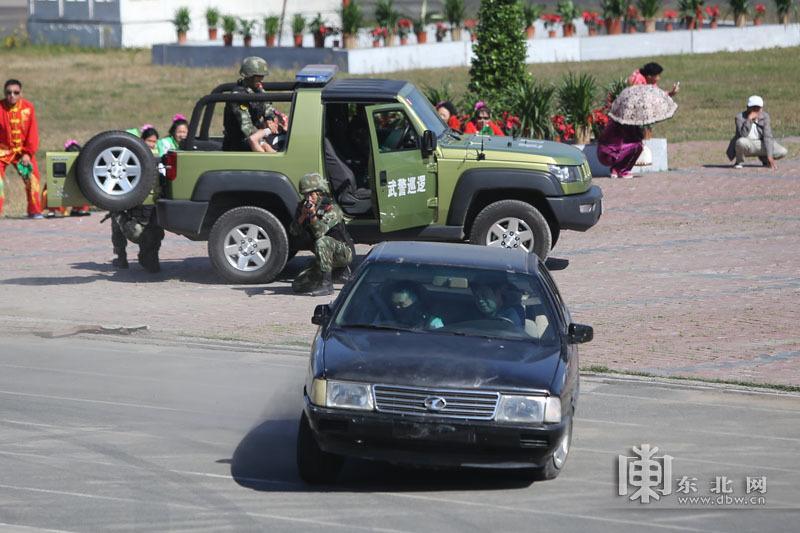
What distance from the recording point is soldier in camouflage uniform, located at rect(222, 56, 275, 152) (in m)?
15.9

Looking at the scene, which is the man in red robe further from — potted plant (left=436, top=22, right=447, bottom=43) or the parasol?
potted plant (left=436, top=22, right=447, bottom=43)

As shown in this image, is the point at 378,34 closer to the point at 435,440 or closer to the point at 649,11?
the point at 649,11

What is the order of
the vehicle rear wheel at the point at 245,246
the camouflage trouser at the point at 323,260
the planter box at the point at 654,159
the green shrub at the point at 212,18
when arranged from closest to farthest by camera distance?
the camouflage trouser at the point at 323,260
the vehicle rear wheel at the point at 245,246
the planter box at the point at 654,159
the green shrub at the point at 212,18

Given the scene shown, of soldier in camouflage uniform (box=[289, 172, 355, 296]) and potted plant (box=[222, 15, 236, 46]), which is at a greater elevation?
potted plant (box=[222, 15, 236, 46])

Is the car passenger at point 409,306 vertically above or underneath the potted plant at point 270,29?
underneath

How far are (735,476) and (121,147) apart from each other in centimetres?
880

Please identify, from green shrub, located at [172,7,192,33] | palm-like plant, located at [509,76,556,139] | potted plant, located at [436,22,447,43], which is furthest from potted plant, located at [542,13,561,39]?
palm-like plant, located at [509,76,556,139]

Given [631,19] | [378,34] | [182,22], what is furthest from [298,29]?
[631,19]

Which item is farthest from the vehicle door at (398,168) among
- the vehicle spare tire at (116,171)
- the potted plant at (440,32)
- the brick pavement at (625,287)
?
the potted plant at (440,32)

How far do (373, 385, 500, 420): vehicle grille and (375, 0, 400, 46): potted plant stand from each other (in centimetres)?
3552

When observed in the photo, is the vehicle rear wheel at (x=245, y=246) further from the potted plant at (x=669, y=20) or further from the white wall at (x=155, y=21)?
the white wall at (x=155, y=21)

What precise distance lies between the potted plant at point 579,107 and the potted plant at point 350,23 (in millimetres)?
17673

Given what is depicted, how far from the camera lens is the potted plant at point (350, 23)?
136 ft

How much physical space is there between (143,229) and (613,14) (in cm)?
3065
